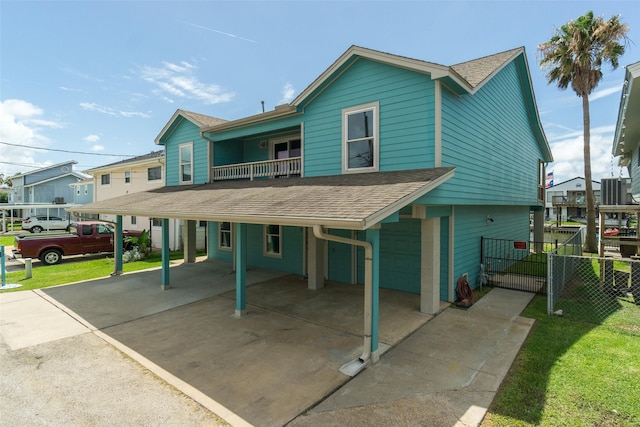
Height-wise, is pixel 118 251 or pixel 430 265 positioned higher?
pixel 430 265

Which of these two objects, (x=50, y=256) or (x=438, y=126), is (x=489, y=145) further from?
(x=50, y=256)

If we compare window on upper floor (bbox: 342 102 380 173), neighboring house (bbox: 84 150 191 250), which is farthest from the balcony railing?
neighboring house (bbox: 84 150 191 250)

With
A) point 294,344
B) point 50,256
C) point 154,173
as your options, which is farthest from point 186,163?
point 294,344

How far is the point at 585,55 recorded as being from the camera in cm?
1647

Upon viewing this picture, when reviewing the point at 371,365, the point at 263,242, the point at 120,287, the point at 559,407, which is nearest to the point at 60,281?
the point at 120,287

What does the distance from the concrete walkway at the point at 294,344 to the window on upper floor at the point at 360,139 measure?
389 cm

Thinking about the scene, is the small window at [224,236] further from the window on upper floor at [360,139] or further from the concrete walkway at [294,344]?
the window on upper floor at [360,139]

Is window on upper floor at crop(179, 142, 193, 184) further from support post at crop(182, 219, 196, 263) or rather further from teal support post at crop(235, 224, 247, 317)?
teal support post at crop(235, 224, 247, 317)

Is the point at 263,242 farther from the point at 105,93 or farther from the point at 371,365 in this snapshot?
the point at 105,93

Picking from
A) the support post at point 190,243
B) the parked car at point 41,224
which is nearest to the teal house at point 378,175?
the support post at point 190,243

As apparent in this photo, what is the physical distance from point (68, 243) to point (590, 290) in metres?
21.7

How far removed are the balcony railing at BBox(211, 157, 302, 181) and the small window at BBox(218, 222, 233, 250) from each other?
2.45 m

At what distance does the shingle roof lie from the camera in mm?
9111

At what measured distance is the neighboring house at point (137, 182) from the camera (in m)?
19.4
